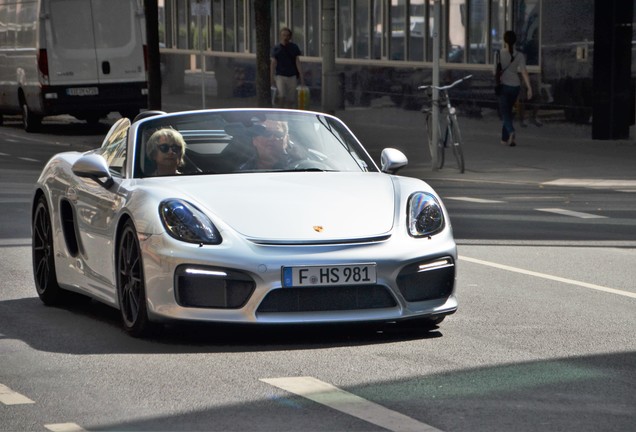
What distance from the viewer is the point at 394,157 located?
9.70 m

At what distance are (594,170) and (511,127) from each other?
4.89 metres

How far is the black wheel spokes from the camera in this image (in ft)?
28.4

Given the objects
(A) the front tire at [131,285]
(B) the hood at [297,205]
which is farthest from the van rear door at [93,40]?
(A) the front tire at [131,285]

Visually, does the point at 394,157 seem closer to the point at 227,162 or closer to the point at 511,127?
the point at 227,162

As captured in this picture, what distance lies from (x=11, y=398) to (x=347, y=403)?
4.63 feet

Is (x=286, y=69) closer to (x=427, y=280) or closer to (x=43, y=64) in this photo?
(x=43, y=64)

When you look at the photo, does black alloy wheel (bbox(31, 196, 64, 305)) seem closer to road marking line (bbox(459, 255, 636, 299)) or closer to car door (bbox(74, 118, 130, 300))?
car door (bbox(74, 118, 130, 300))

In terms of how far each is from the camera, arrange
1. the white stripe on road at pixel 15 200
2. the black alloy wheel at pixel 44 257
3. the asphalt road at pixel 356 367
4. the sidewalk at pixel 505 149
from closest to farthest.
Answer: the asphalt road at pixel 356 367 → the black alloy wheel at pixel 44 257 → the white stripe on road at pixel 15 200 → the sidewalk at pixel 505 149

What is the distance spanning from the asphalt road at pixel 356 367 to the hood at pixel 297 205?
1.85 feet

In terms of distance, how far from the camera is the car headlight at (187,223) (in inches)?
328

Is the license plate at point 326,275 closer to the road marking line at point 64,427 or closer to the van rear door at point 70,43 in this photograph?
the road marking line at point 64,427

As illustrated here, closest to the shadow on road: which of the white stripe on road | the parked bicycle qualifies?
the white stripe on road

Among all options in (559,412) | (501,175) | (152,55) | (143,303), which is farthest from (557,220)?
(152,55)

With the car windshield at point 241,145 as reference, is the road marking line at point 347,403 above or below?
below
